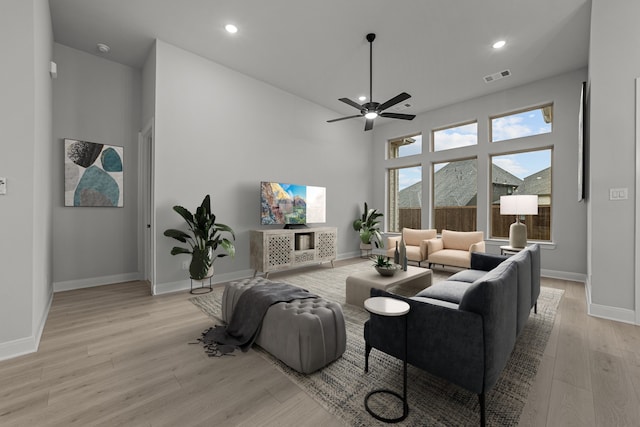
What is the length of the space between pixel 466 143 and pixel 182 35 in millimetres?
5402

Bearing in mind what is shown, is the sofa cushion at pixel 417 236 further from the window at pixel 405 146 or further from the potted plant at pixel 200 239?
the potted plant at pixel 200 239

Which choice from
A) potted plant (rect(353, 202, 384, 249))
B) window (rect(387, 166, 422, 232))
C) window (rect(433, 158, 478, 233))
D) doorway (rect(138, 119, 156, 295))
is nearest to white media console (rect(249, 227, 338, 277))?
potted plant (rect(353, 202, 384, 249))

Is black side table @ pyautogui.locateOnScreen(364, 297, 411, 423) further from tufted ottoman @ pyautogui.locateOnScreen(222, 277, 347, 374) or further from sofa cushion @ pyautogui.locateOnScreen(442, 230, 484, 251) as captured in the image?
sofa cushion @ pyautogui.locateOnScreen(442, 230, 484, 251)

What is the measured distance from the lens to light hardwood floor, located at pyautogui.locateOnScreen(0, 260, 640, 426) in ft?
4.90

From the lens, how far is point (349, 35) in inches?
140

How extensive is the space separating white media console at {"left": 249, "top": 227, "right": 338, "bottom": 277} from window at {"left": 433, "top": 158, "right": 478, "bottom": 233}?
265cm

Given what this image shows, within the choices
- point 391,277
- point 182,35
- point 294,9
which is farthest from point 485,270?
point 182,35

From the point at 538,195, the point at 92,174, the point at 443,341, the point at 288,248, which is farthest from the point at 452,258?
the point at 92,174

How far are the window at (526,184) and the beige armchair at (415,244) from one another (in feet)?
4.28

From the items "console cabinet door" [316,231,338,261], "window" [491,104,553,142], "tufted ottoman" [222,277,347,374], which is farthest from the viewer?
"console cabinet door" [316,231,338,261]

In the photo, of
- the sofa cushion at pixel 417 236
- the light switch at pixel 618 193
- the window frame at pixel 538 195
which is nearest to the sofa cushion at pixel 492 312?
the light switch at pixel 618 193

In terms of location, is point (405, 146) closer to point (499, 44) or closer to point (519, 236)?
point (499, 44)

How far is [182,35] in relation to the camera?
357cm

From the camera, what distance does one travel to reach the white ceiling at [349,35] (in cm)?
307
